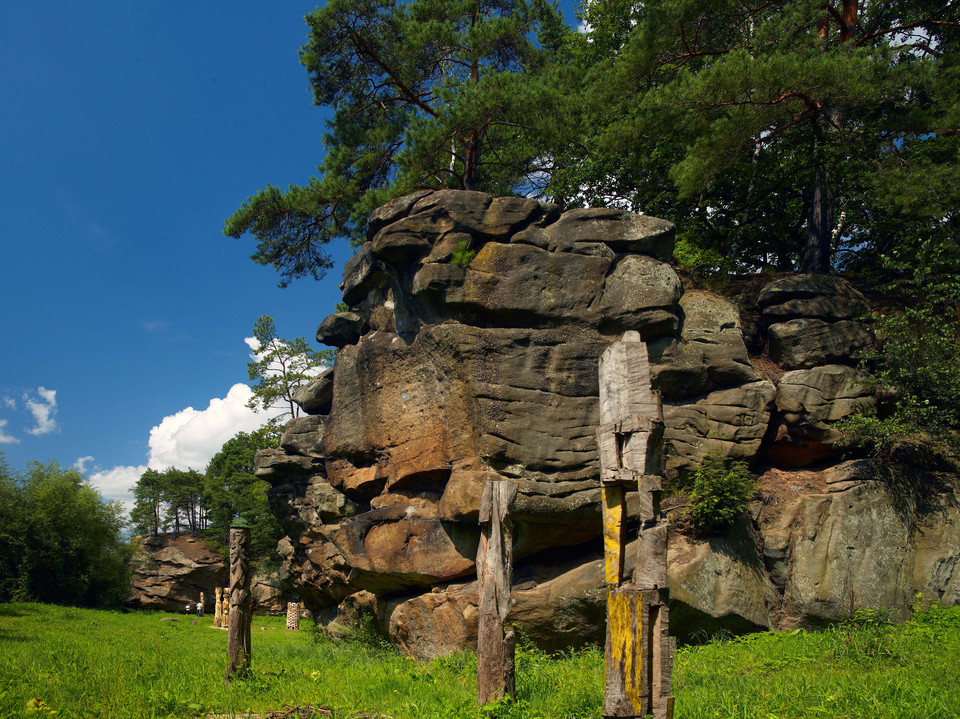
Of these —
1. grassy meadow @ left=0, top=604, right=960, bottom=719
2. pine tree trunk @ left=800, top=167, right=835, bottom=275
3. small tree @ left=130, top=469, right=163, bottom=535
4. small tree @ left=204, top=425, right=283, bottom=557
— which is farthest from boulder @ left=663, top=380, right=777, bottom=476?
small tree @ left=130, top=469, right=163, bottom=535

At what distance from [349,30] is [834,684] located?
1838 centimetres

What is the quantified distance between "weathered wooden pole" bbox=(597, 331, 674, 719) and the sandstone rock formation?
6.13m

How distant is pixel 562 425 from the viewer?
12.7 metres

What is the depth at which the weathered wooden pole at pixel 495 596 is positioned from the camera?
7.13 meters

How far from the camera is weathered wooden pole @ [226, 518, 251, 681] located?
998cm

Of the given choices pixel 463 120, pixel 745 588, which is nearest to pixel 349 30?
pixel 463 120

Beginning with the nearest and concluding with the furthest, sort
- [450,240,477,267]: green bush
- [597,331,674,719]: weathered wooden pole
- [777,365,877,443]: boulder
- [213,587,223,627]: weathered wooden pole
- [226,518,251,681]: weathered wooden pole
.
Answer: [597,331,674,719]: weathered wooden pole
[226,518,251,681]: weathered wooden pole
[777,365,877,443]: boulder
[450,240,477,267]: green bush
[213,587,223,627]: weathered wooden pole

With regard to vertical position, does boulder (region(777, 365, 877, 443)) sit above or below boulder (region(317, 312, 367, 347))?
below

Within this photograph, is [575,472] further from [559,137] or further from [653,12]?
[653,12]

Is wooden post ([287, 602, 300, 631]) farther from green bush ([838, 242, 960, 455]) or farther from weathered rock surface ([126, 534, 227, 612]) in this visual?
green bush ([838, 242, 960, 455])

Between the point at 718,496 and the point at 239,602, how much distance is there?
347 inches

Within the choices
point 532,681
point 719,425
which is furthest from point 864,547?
point 532,681

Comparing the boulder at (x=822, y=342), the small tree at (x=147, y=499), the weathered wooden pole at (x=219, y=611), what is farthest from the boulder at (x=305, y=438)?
the small tree at (x=147, y=499)

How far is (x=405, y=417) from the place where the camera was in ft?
46.6
